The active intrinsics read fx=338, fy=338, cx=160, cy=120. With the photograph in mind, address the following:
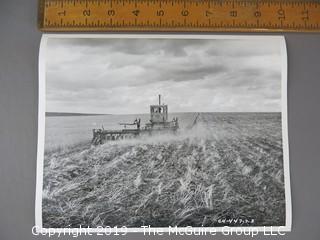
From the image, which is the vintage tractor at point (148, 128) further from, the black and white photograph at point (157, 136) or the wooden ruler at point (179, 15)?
the wooden ruler at point (179, 15)

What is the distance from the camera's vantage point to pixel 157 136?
64 cm

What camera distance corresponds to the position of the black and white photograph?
62cm

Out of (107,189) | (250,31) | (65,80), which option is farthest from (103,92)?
(250,31)

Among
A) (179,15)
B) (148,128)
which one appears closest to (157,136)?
(148,128)

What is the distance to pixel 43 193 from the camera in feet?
2.04

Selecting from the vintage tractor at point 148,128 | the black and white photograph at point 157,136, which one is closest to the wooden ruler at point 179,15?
the black and white photograph at point 157,136

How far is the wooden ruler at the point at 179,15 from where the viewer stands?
64cm

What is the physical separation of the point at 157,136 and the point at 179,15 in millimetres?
234

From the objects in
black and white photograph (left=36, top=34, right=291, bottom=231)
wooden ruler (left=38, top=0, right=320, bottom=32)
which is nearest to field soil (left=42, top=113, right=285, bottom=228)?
black and white photograph (left=36, top=34, right=291, bottom=231)

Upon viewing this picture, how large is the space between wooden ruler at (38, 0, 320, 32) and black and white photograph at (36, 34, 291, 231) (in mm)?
24

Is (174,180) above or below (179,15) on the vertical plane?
below

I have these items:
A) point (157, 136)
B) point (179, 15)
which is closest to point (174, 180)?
point (157, 136)

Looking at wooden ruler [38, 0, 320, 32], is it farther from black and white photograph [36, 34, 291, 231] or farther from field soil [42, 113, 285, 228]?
field soil [42, 113, 285, 228]

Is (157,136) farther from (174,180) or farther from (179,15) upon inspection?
(179,15)
